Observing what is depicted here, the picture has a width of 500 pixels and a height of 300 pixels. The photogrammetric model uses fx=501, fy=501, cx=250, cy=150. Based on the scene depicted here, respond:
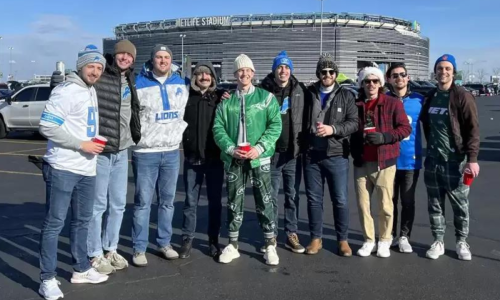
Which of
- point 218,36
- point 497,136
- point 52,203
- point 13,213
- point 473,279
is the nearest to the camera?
point 52,203

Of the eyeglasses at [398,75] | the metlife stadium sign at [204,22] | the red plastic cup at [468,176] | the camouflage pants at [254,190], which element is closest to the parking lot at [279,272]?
the camouflage pants at [254,190]

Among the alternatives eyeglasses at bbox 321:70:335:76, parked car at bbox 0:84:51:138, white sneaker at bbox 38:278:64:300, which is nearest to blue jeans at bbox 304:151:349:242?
eyeglasses at bbox 321:70:335:76

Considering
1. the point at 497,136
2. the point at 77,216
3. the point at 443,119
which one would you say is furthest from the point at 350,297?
the point at 497,136

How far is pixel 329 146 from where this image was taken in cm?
507

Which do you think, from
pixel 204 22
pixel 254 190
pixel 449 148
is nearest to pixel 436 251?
pixel 449 148

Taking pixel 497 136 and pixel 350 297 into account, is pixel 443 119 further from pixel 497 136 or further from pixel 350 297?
pixel 497 136

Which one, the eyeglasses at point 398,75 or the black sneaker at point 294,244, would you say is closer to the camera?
the eyeglasses at point 398,75

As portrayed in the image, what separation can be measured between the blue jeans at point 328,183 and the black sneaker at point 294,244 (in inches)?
6.9

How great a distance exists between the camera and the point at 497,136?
55.8 ft

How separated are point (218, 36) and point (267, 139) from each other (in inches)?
4074

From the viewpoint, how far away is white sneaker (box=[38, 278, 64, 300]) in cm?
400

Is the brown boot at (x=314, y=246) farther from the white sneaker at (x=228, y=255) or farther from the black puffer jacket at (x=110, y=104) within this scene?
the black puffer jacket at (x=110, y=104)

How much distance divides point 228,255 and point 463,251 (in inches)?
92.9

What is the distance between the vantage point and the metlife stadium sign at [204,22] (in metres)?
105
